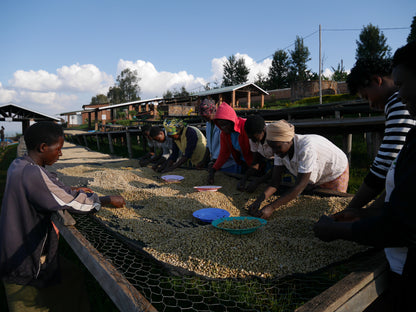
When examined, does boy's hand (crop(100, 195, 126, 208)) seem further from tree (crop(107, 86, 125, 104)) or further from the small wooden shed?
tree (crop(107, 86, 125, 104))

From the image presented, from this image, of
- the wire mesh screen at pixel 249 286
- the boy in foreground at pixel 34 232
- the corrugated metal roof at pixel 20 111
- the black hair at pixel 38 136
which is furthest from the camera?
the corrugated metal roof at pixel 20 111

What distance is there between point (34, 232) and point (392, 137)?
2.55 meters

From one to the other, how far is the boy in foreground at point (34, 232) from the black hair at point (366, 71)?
2.27 metres

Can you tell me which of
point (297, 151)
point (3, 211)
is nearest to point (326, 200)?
point (297, 151)

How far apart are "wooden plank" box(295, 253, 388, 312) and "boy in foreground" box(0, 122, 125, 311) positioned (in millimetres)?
1613

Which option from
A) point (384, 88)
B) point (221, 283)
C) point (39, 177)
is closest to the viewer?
point (221, 283)

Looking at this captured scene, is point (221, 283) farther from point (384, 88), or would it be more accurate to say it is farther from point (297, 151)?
point (384, 88)

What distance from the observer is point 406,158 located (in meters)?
1.06

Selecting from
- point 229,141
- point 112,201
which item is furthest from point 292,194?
point 229,141

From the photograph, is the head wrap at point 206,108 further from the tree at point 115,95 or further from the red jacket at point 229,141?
the tree at point 115,95

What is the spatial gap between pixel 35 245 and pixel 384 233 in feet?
6.51

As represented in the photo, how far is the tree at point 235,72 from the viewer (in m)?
50.3

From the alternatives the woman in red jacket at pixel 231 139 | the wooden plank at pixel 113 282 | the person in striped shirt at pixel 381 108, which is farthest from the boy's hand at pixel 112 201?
the person in striped shirt at pixel 381 108

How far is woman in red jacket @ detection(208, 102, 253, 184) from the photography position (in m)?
3.80
